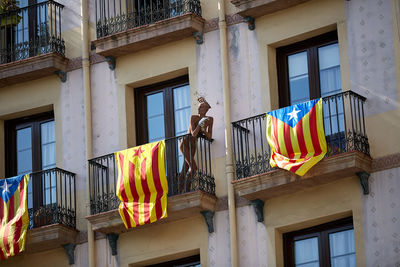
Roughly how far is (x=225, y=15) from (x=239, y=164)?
→ 3.58 m

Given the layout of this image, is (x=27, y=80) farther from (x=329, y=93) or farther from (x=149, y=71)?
(x=329, y=93)

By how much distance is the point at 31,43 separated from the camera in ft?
116

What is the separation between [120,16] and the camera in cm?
3444

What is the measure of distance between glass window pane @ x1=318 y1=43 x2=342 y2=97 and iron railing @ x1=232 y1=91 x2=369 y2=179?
1.41ft

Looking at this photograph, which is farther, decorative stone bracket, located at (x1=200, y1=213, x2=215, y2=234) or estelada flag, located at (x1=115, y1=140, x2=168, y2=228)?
estelada flag, located at (x1=115, y1=140, x2=168, y2=228)

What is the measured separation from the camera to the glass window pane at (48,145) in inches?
1361

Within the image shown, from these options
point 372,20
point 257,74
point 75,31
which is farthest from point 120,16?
point 372,20

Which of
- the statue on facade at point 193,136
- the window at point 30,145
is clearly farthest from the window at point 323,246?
the window at point 30,145

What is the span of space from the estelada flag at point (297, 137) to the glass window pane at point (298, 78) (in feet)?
3.71

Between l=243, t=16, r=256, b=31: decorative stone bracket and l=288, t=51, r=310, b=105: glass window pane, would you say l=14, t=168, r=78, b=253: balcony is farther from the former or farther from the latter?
l=288, t=51, r=310, b=105: glass window pane

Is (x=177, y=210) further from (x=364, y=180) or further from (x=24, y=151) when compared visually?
(x=24, y=151)

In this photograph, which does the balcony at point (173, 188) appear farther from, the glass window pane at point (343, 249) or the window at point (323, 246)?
the glass window pane at point (343, 249)

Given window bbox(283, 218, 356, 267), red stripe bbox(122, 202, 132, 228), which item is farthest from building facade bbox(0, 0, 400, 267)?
red stripe bbox(122, 202, 132, 228)

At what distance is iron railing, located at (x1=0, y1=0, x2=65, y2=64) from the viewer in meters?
35.1
